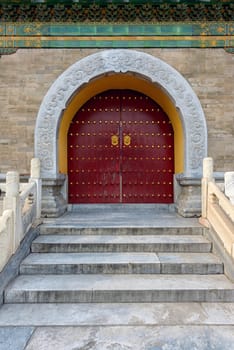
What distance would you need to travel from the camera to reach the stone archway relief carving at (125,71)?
5.72 m

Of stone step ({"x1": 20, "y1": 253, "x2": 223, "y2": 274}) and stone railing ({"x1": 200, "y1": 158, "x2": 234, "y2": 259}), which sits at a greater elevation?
stone railing ({"x1": 200, "y1": 158, "x2": 234, "y2": 259})

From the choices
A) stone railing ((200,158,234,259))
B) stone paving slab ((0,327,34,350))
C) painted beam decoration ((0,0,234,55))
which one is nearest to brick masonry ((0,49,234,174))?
painted beam decoration ((0,0,234,55))

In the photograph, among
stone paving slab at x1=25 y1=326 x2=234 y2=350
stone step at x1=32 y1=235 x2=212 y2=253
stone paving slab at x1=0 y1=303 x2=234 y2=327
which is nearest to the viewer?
stone paving slab at x1=25 y1=326 x2=234 y2=350

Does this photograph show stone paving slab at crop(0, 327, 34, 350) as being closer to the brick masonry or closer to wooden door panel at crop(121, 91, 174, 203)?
the brick masonry

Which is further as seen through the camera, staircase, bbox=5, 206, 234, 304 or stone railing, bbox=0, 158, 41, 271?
stone railing, bbox=0, 158, 41, 271

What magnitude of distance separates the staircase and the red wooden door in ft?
5.77

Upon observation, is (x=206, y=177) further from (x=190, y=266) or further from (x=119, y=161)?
(x=119, y=161)

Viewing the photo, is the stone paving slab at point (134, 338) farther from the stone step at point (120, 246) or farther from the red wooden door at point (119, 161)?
the red wooden door at point (119, 161)

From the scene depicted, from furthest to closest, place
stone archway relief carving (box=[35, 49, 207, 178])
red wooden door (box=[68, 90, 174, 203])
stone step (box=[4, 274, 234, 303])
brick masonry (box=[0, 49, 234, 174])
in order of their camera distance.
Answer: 1. red wooden door (box=[68, 90, 174, 203])
2. brick masonry (box=[0, 49, 234, 174])
3. stone archway relief carving (box=[35, 49, 207, 178])
4. stone step (box=[4, 274, 234, 303])

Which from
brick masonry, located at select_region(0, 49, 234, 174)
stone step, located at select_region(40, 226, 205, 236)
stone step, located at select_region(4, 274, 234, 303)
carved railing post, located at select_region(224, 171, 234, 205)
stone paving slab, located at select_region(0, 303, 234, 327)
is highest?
brick masonry, located at select_region(0, 49, 234, 174)

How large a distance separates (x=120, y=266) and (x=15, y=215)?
1.55 m

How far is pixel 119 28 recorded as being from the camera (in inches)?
233

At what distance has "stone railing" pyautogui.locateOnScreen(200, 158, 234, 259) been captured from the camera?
3742mm

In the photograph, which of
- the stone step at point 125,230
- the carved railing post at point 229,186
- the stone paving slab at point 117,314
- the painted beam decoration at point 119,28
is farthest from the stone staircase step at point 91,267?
the painted beam decoration at point 119,28
